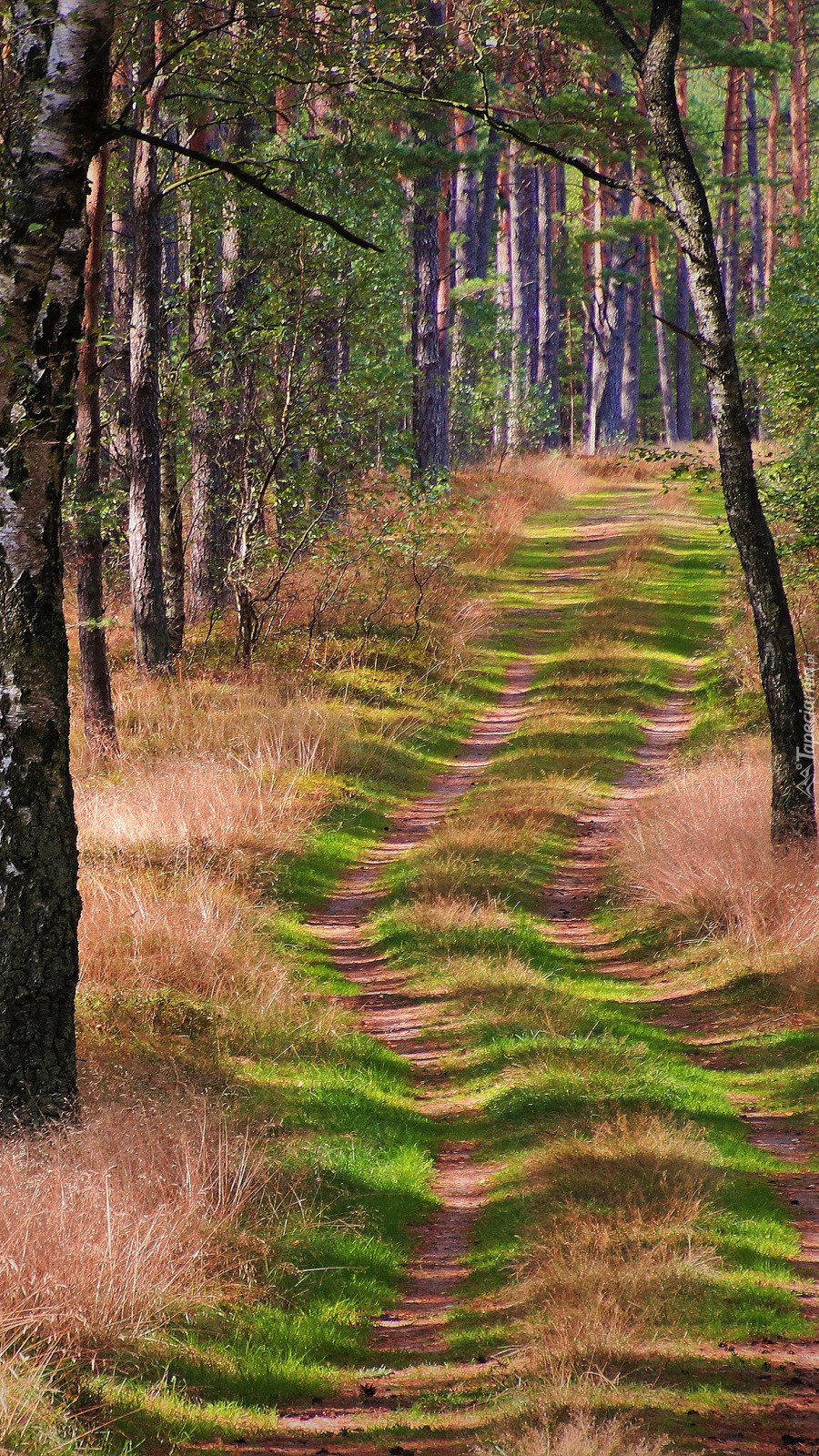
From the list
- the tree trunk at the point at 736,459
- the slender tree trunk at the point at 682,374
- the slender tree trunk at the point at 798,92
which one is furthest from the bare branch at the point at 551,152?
the slender tree trunk at the point at 682,374

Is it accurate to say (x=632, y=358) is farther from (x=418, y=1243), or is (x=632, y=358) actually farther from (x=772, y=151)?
(x=418, y=1243)

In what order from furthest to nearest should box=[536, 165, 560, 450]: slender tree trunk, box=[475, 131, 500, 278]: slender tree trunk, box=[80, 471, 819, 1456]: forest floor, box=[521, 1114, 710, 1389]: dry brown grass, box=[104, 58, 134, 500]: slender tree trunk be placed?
box=[536, 165, 560, 450]: slender tree trunk → box=[475, 131, 500, 278]: slender tree trunk → box=[104, 58, 134, 500]: slender tree trunk → box=[521, 1114, 710, 1389]: dry brown grass → box=[80, 471, 819, 1456]: forest floor

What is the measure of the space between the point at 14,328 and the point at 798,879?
5744 mm

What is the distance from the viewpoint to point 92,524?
1131 cm

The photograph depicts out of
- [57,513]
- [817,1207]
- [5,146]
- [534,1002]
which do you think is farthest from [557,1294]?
[5,146]

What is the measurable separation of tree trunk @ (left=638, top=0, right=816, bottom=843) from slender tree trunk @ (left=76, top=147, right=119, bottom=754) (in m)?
4.74

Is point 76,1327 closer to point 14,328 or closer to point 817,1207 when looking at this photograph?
point 817,1207

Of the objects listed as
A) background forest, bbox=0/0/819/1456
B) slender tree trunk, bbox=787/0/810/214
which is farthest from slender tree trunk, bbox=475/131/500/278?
background forest, bbox=0/0/819/1456

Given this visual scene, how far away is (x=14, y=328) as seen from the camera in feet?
15.0

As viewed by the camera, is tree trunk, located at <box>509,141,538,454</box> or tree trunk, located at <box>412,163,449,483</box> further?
tree trunk, located at <box>509,141,538,454</box>

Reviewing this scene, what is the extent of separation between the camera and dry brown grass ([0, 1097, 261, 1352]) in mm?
3840

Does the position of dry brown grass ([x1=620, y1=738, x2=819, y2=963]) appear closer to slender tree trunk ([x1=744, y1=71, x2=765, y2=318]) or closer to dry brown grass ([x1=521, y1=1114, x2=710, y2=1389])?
dry brown grass ([x1=521, y1=1114, x2=710, y2=1389])

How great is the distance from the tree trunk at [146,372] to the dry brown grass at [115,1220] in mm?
8993

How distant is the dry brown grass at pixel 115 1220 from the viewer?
12.6 feet
